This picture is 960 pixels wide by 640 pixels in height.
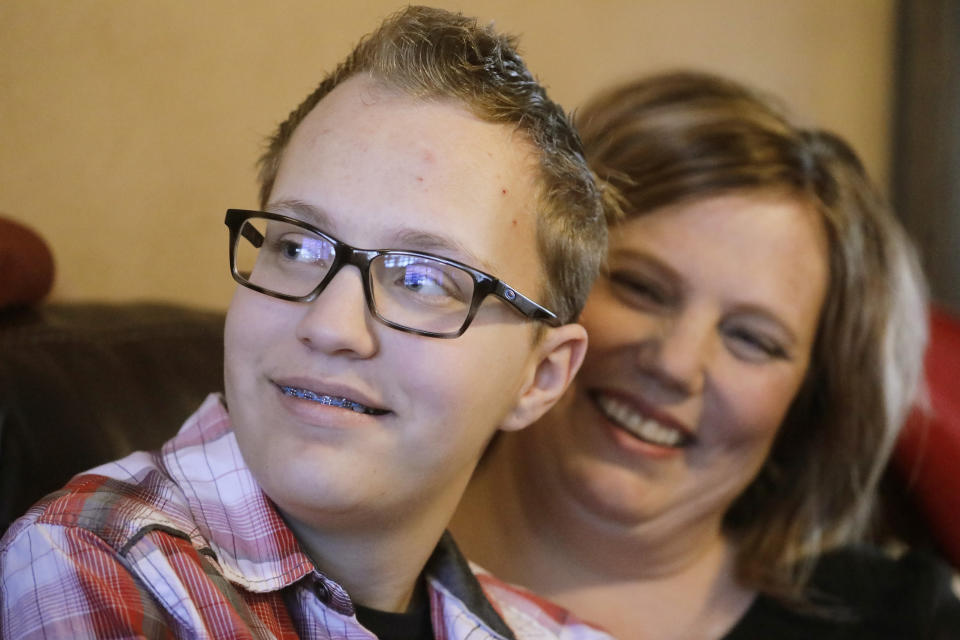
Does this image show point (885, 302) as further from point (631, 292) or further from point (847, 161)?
point (631, 292)

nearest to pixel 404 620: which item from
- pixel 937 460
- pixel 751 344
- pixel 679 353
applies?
pixel 679 353

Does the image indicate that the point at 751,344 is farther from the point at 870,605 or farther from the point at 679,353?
the point at 870,605

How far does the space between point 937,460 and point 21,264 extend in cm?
173

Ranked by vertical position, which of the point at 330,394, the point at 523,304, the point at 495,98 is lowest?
the point at 330,394

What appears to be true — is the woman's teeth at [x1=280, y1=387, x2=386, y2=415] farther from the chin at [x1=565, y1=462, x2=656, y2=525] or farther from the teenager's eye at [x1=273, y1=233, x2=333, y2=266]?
the chin at [x1=565, y1=462, x2=656, y2=525]

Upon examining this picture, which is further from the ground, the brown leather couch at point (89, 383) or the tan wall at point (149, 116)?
the tan wall at point (149, 116)

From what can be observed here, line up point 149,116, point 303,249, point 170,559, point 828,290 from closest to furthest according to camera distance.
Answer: point 170,559, point 303,249, point 149,116, point 828,290

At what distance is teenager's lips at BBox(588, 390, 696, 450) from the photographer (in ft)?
4.63

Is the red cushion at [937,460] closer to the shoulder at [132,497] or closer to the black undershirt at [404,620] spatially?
the black undershirt at [404,620]

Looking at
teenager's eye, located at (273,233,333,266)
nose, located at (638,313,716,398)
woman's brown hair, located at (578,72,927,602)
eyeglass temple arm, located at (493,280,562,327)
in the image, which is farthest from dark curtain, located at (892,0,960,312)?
teenager's eye, located at (273,233,333,266)

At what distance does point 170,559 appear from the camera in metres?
0.81

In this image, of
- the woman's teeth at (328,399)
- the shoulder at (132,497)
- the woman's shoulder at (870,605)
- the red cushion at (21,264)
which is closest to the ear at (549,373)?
the woman's teeth at (328,399)

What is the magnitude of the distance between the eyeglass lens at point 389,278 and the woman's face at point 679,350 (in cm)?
54

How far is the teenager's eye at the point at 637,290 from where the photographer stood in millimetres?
1402
